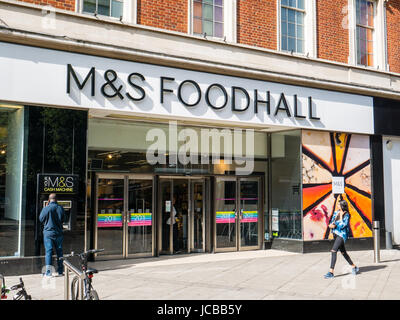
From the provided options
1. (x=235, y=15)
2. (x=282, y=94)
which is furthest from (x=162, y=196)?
(x=235, y=15)

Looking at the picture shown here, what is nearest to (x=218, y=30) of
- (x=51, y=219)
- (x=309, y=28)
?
(x=309, y=28)

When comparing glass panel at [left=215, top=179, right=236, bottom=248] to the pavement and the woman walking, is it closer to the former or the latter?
the pavement

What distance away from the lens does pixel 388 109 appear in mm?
14734

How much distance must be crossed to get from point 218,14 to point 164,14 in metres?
A: 1.79

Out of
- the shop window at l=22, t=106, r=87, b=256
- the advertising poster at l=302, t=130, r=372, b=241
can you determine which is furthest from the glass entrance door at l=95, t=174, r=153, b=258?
the advertising poster at l=302, t=130, r=372, b=241

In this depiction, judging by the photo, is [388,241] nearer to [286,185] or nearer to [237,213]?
[286,185]

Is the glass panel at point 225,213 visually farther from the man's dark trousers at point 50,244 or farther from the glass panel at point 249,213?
the man's dark trousers at point 50,244

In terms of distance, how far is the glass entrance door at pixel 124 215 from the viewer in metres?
11.7

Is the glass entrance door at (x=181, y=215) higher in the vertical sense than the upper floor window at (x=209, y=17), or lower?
lower

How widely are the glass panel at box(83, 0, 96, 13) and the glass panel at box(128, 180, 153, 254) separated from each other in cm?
432

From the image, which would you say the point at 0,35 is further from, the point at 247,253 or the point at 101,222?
the point at 247,253

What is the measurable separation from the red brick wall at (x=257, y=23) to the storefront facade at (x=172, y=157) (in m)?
1.18

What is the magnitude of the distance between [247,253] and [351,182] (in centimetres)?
390

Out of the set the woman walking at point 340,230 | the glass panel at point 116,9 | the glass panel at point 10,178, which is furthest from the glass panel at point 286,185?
the glass panel at point 10,178
